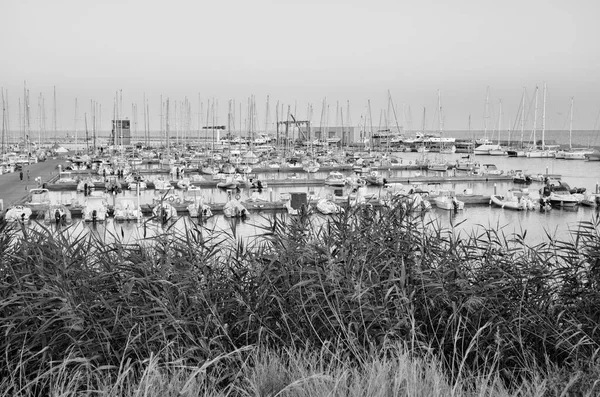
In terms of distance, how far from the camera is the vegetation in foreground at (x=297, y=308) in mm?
5727

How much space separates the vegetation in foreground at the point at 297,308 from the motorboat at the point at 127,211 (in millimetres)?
24316

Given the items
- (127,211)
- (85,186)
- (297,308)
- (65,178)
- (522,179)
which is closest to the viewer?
(297,308)

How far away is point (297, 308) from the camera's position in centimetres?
641

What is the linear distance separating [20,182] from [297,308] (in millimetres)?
46439

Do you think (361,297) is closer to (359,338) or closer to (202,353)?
(359,338)

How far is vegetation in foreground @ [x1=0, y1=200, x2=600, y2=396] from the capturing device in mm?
5727

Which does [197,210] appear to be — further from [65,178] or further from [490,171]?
[490,171]

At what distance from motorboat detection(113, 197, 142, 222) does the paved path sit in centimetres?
549

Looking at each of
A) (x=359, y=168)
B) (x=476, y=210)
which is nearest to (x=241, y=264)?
(x=476, y=210)

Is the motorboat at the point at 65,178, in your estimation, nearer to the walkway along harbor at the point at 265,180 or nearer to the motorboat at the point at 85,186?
the walkway along harbor at the point at 265,180

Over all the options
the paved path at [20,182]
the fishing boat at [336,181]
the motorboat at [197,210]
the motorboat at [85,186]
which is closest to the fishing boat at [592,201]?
the fishing boat at [336,181]

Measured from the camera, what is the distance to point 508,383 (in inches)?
245

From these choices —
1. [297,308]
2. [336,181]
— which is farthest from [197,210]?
[297,308]

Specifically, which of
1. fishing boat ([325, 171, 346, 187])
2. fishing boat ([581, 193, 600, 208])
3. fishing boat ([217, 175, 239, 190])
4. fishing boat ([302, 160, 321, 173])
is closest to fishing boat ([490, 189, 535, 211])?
fishing boat ([581, 193, 600, 208])
